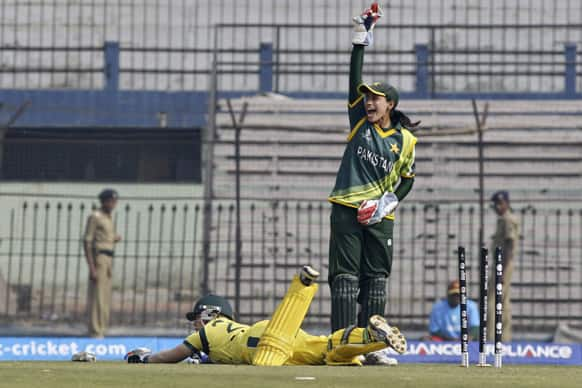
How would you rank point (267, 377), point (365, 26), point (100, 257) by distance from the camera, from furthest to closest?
1. point (100, 257)
2. point (365, 26)
3. point (267, 377)

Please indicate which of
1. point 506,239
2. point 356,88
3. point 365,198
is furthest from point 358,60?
point 506,239

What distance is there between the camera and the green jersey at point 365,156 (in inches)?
441

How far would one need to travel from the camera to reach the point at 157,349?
17219 mm

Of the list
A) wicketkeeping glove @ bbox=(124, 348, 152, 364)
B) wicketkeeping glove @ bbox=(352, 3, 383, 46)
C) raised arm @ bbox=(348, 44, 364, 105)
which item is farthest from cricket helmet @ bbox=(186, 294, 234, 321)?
wicketkeeping glove @ bbox=(352, 3, 383, 46)

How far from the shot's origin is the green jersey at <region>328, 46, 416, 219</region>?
11.2 metres

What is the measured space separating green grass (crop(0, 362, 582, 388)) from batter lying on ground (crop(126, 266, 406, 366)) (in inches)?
8.6

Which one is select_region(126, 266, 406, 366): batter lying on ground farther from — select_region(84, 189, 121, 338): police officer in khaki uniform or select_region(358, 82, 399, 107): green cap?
select_region(84, 189, 121, 338): police officer in khaki uniform

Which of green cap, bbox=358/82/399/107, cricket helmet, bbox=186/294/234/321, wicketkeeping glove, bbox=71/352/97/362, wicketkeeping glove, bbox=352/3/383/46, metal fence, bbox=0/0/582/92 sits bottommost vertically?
wicketkeeping glove, bbox=71/352/97/362

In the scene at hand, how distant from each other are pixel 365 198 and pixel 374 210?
127mm

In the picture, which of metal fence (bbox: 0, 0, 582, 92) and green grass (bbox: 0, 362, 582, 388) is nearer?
green grass (bbox: 0, 362, 582, 388)

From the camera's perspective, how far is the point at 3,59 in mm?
26438

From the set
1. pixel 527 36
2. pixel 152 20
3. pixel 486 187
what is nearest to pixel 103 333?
pixel 486 187

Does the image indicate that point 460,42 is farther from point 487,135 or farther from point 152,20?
point 152,20

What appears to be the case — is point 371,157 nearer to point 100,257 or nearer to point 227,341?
point 227,341
